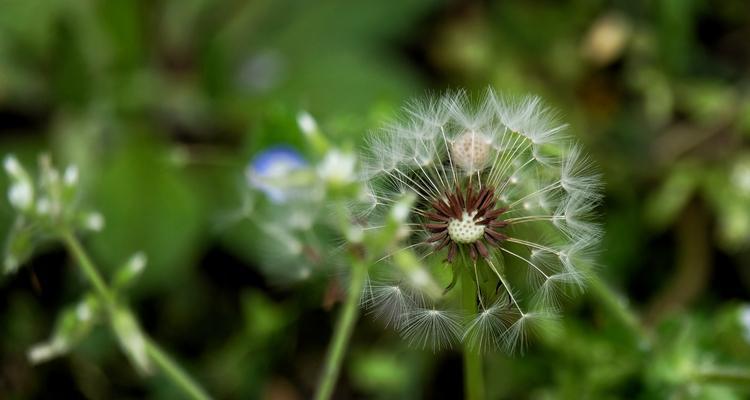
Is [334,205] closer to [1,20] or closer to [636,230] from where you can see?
[636,230]

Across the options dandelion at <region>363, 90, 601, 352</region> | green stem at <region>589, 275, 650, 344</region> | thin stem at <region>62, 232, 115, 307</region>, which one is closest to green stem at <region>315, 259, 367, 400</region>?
dandelion at <region>363, 90, 601, 352</region>

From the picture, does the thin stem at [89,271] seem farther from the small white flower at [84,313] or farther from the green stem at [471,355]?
the green stem at [471,355]

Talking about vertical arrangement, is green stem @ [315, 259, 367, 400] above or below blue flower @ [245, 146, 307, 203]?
below

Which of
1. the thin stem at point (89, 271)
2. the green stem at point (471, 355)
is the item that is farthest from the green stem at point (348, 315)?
the thin stem at point (89, 271)

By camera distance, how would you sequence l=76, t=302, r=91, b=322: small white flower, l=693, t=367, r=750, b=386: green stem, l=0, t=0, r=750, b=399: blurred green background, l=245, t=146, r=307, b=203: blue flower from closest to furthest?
l=76, t=302, r=91, b=322: small white flower
l=693, t=367, r=750, b=386: green stem
l=245, t=146, r=307, b=203: blue flower
l=0, t=0, r=750, b=399: blurred green background

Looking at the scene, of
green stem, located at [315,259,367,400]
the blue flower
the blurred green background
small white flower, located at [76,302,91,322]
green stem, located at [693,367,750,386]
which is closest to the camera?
green stem, located at [315,259,367,400]

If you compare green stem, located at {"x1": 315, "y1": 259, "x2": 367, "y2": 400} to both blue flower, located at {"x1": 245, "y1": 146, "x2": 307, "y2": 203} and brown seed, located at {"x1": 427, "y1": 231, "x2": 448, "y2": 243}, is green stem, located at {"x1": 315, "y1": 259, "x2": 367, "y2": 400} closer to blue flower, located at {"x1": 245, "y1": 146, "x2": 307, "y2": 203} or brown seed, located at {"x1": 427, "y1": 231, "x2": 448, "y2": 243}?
brown seed, located at {"x1": 427, "y1": 231, "x2": 448, "y2": 243}

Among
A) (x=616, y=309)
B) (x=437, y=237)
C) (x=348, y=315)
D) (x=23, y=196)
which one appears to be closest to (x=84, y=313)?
(x=23, y=196)
